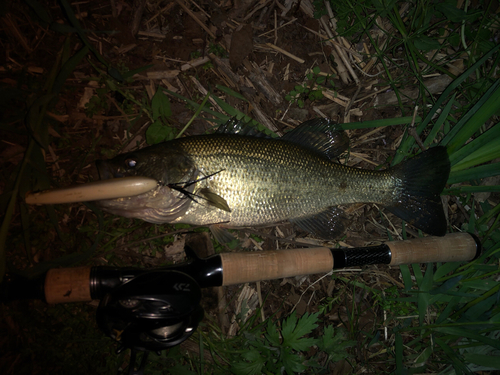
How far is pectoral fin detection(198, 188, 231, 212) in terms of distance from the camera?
2340 mm

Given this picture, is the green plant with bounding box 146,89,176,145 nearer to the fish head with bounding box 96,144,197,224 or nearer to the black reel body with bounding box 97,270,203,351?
the fish head with bounding box 96,144,197,224

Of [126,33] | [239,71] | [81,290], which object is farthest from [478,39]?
[81,290]

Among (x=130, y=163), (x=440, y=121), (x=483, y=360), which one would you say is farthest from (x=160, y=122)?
(x=483, y=360)

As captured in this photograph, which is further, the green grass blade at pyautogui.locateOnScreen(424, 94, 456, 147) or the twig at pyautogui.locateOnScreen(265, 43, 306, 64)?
the twig at pyautogui.locateOnScreen(265, 43, 306, 64)

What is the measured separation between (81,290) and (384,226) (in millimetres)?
2979

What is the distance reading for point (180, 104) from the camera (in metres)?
2.88

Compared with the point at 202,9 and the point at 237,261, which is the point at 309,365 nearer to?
the point at 237,261

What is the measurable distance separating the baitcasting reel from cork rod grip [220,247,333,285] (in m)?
0.48

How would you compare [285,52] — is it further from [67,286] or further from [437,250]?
[67,286]

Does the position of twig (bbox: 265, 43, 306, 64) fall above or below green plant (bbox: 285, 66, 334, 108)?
above

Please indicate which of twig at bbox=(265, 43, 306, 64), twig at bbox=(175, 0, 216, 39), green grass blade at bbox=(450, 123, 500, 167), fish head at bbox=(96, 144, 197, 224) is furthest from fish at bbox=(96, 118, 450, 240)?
twig at bbox=(175, 0, 216, 39)

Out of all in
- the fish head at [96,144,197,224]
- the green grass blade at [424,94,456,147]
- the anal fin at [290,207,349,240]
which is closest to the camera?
the fish head at [96,144,197,224]

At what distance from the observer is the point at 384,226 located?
118 inches

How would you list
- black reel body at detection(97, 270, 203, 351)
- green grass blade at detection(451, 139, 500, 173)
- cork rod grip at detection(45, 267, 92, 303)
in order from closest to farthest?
black reel body at detection(97, 270, 203, 351), cork rod grip at detection(45, 267, 92, 303), green grass blade at detection(451, 139, 500, 173)
